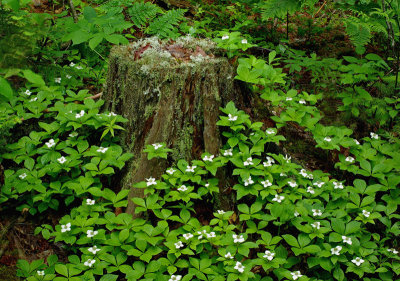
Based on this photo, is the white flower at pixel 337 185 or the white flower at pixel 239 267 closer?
the white flower at pixel 239 267

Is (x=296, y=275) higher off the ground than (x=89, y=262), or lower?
lower

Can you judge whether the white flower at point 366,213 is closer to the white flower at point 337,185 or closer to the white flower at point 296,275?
the white flower at point 337,185

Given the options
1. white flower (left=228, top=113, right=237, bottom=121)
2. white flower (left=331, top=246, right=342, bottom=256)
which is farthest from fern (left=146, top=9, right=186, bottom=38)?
white flower (left=331, top=246, right=342, bottom=256)

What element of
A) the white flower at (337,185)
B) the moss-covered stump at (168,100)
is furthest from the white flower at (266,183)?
the white flower at (337,185)

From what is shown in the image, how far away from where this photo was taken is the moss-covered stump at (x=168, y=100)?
3.26m

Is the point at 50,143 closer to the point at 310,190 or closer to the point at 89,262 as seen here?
the point at 89,262

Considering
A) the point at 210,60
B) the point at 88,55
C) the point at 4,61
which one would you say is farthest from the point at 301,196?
the point at 88,55

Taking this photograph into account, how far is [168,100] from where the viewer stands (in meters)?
3.27

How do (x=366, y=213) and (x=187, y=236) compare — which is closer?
(x=187, y=236)

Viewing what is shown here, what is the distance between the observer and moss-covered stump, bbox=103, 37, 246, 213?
326 cm

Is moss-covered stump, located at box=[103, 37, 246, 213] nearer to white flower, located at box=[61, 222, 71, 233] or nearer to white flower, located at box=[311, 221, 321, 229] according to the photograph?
white flower, located at box=[61, 222, 71, 233]

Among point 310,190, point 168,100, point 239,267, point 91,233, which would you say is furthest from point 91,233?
point 310,190

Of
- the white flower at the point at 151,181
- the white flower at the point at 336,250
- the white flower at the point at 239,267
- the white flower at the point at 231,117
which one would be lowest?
the white flower at the point at 336,250

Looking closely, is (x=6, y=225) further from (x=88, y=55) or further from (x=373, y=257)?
(x=373, y=257)
